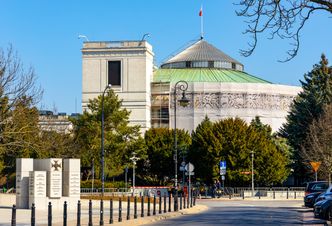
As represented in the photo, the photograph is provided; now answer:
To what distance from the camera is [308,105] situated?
79812mm

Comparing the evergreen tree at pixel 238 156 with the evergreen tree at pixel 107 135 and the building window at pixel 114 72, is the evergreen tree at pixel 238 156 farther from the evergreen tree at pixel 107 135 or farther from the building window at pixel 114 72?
the building window at pixel 114 72

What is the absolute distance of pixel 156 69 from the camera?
13388 centimetres

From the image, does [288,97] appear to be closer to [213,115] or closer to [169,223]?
[213,115]

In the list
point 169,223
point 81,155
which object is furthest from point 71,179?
point 81,155

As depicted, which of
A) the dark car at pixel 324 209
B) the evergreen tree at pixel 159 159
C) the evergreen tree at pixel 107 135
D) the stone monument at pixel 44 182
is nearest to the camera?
the dark car at pixel 324 209

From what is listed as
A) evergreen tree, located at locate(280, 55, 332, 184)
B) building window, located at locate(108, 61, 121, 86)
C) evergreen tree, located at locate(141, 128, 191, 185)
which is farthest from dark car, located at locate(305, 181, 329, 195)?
building window, located at locate(108, 61, 121, 86)

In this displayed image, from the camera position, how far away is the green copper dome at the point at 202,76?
126 metres

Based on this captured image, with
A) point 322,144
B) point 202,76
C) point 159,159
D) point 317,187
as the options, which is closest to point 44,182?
point 317,187

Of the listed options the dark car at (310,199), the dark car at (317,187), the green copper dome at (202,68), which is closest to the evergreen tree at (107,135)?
the green copper dome at (202,68)

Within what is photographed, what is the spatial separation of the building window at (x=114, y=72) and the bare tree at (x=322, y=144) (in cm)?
4832

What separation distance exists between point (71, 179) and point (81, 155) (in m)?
42.1

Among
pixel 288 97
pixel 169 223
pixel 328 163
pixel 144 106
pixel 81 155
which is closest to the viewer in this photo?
pixel 169 223

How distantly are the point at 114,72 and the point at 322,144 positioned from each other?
192 feet

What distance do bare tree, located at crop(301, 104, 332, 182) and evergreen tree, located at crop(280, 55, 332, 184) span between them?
→ 15.8ft
